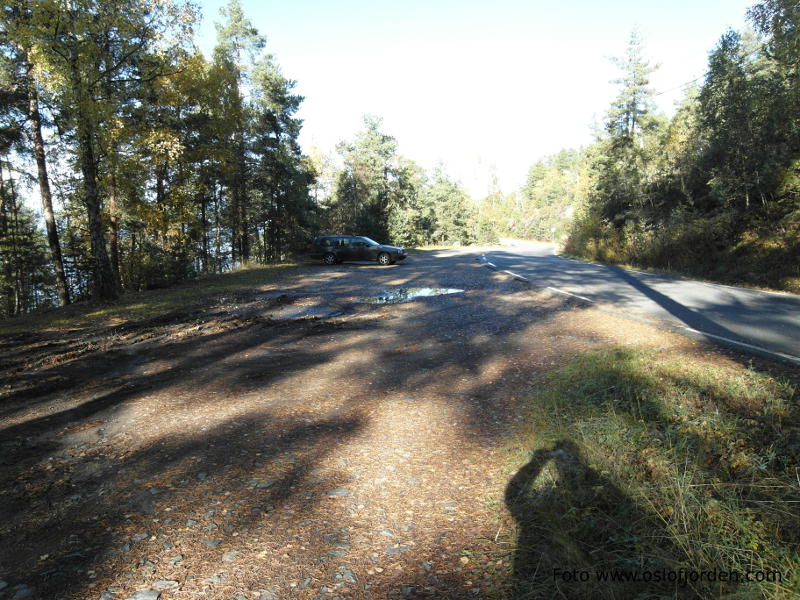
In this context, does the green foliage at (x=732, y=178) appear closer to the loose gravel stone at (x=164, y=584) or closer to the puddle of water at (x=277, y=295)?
the puddle of water at (x=277, y=295)

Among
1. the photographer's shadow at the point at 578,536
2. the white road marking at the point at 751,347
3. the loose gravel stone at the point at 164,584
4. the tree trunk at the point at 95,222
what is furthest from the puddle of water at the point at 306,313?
the loose gravel stone at the point at 164,584

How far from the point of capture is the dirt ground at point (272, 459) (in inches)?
94.2

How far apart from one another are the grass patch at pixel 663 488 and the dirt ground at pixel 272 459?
0.31 metres

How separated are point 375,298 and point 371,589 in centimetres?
1031

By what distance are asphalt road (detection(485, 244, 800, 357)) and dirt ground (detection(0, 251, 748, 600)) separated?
1.00 m

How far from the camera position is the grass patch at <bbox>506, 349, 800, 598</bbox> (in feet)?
6.90

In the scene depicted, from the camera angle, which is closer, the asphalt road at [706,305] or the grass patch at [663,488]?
the grass patch at [663,488]

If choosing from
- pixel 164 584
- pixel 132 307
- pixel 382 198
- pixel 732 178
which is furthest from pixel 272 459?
pixel 382 198

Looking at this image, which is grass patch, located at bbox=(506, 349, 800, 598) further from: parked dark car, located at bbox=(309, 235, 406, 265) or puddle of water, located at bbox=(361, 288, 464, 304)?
parked dark car, located at bbox=(309, 235, 406, 265)

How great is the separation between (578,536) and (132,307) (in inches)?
500

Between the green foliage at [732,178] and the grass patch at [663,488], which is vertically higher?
the green foliage at [732,178]

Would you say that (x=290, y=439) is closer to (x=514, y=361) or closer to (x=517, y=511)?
(x=517, y=511)

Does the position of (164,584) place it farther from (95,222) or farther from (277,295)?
(95,222)

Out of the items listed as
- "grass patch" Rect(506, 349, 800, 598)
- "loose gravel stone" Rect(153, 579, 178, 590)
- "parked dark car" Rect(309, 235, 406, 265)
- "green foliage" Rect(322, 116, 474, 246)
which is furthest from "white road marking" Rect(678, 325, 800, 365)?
"green foliage" Rect(322, 116, 474, 246)
